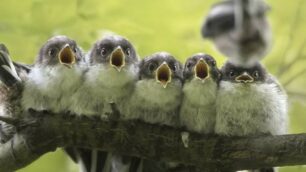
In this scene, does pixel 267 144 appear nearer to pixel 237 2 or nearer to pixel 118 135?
pixel 118 135

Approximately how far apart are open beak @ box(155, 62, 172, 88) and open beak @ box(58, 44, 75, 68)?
249mm

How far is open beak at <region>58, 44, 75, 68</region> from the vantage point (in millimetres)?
1778

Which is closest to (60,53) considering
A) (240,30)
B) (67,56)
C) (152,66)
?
(67,56)

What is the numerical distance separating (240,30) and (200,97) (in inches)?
21.5

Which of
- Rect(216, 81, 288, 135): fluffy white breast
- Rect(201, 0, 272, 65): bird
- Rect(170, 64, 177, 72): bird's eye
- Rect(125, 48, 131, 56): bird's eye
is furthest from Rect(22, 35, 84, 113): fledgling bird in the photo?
Rect(201, 0, 272, 65): bird

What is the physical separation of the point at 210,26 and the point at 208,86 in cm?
45

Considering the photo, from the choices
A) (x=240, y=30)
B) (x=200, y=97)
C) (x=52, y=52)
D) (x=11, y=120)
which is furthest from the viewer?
(x=52, y=52)

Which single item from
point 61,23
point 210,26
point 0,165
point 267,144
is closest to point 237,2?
point 210,26

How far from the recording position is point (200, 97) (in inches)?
67.9

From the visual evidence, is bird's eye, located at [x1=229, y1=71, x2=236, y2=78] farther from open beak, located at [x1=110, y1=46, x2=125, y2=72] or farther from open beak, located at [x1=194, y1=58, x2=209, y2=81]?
open beak, located at [x1=110, y1=46, x2=125, y2=72]

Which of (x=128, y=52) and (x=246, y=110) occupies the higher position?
(x=128, y=52)

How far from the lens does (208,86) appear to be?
1.74 metres

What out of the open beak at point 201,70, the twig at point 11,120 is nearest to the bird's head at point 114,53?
the open beak at point 201,70

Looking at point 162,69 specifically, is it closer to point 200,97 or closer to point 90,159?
point 200,97
